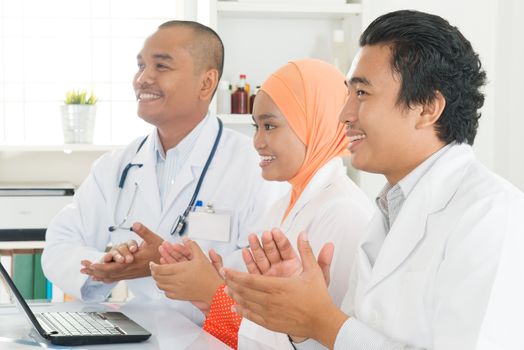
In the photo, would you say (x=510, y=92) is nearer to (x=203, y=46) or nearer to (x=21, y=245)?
(x=203, y=46)

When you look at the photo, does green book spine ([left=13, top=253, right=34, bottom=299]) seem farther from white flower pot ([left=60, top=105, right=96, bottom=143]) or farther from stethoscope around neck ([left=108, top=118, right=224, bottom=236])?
stethoscope around neck ([left=108, top=118, right=224, bottom=236])

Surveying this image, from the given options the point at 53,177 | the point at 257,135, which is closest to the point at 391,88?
the point at 257,135

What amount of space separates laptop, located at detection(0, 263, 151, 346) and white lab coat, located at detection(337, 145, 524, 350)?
22.2 inches

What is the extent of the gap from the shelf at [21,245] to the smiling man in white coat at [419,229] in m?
2.35

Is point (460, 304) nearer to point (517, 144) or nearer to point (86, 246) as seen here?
point (86, 246)

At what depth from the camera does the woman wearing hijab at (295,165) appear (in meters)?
1.92

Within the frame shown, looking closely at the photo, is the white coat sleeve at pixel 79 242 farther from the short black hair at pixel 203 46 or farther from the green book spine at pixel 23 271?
the green book spine at pixel 23 271

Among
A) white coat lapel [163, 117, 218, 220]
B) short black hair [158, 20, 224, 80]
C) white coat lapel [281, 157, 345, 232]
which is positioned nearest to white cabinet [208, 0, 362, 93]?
short black hair [158, 20, 224, 80]

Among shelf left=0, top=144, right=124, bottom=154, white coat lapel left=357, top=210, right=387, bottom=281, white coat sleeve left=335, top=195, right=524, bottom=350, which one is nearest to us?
white coat sleeve left=335, top=195, right=524, bottom=350

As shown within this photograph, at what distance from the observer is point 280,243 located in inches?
60.9

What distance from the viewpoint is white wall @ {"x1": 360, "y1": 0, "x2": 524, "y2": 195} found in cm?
340

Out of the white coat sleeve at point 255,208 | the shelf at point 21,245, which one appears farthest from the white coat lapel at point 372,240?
the shelf at point 21,245

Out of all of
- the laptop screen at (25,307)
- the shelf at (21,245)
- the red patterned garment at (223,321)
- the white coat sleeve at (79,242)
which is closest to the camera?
the laptop screen at (25,307)

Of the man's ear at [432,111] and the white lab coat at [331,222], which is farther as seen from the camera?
the white lab coat at [331,222]
